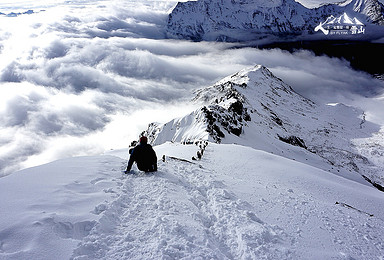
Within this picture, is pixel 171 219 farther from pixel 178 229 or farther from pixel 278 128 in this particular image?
pixel 278 128

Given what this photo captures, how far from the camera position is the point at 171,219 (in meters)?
6.78

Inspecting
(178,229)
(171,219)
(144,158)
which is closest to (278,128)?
(144,158)

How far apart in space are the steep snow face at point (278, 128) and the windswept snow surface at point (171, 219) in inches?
1414

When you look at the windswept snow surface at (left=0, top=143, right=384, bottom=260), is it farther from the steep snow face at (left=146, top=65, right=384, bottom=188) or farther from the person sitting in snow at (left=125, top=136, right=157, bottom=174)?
the steep snow face at (left=146, top=65, right=384, bottom=188)

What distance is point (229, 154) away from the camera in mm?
18469

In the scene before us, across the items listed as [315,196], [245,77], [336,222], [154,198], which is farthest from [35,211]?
[245,77]

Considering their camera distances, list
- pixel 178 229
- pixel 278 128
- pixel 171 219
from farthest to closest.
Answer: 1. pixel 278 128
2. pixel 171 219
3. pixel 178 229

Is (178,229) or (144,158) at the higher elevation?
(178,229)

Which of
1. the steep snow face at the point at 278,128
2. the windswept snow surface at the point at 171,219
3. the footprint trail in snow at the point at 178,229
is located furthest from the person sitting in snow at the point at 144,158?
the steep snow face at the point at 278,128

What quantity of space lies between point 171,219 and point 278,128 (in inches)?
4075

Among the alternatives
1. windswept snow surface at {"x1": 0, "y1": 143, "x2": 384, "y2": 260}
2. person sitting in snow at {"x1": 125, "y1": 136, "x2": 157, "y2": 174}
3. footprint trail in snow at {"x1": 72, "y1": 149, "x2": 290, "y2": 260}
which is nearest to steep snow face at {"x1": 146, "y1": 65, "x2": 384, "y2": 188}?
person sitting in snow at {"x1": 125, "y1": 136, "x2": 157, "y2": 174}

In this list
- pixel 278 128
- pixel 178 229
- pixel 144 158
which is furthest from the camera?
pixel 278 128

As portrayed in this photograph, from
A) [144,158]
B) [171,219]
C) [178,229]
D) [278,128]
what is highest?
[178,229]

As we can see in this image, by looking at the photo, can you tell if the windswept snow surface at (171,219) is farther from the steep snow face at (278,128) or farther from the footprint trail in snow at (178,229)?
the steep snow face at (278,128)
